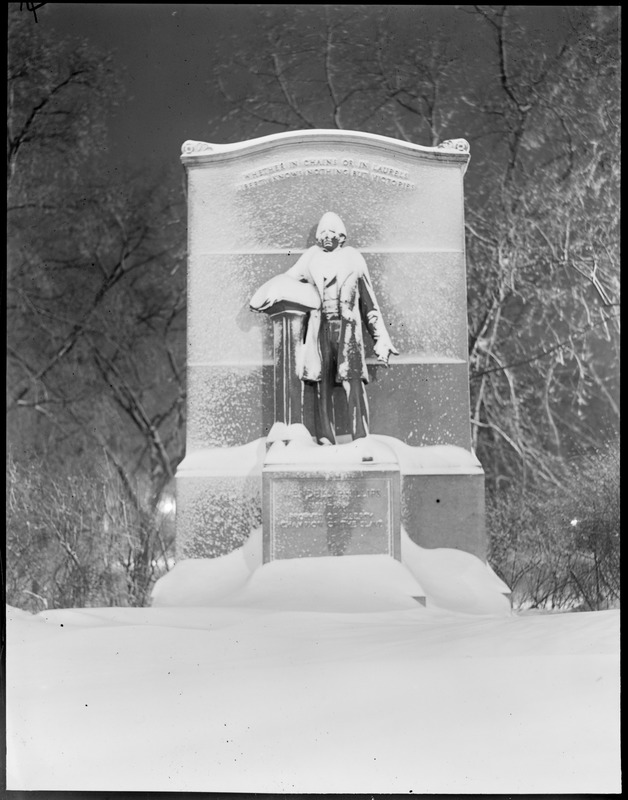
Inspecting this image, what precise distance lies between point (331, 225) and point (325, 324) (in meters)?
0.78

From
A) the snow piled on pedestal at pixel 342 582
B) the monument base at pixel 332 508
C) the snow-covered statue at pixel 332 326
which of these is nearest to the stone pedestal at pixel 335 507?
the monument base at pixel 332 508

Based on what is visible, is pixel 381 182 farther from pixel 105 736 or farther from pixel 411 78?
pixel 105 736

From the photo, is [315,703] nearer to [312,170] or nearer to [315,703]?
[315,703]

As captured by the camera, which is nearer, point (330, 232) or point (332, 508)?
point (332, 508)

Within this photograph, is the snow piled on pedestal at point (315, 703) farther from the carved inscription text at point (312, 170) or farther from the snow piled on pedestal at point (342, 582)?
the carved inscription text at point (312, 170)

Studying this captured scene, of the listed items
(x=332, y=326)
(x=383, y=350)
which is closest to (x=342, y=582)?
(x=383, y=350)

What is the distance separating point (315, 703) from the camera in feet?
18.2

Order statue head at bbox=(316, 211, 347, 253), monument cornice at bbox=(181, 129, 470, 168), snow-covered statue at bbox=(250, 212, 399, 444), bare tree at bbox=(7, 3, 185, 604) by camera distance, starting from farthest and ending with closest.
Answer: bare tree at bbox=(7, 3, 185, 604) < monument cornice at bbox=(181, 129, 470, 168) < statue head at bbox=(316, 211, 347, 253) < snow-covered statue at bbox=(250, 212, 399, 444)

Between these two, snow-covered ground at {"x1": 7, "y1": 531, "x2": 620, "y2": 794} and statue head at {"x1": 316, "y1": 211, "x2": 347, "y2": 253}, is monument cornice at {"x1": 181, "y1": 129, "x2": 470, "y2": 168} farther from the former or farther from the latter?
snow-covered ground at {"x1": 7, "y1": 531, "x2": 620, "y2": 794}

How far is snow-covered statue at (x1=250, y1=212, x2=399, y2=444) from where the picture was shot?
705 centimetres

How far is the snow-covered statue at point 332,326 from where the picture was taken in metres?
7.05

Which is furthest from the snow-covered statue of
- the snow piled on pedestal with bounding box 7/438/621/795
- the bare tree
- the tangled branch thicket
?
the bare tree

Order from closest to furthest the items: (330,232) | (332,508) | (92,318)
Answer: (332,508), (330,232), (92,318)

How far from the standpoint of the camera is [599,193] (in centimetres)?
963
